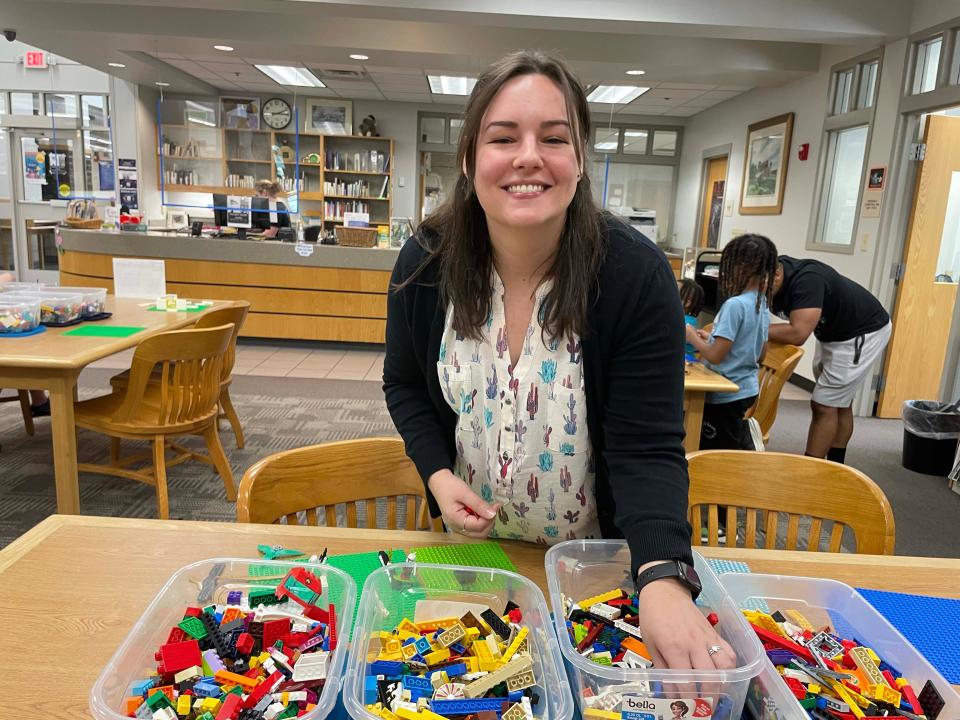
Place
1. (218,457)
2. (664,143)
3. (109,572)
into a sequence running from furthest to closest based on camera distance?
(664,143), (218,457), (109,572)

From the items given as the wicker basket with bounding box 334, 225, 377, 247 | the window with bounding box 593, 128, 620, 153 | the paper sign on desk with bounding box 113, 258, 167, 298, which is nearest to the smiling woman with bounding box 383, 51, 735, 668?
the paper sign on desk with bounding box 113, 258, 167, 298

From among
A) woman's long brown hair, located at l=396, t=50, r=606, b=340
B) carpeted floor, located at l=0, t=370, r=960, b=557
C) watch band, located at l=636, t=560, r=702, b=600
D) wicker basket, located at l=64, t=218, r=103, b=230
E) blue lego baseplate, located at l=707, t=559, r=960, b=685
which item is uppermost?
woman's long brown hair, located at l=396, t=50, r=606, b=340

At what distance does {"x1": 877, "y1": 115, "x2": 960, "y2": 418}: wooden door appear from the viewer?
4.44 metres

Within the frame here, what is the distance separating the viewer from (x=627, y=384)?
40.9 inches

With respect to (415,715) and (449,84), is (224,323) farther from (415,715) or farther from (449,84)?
(449,84)

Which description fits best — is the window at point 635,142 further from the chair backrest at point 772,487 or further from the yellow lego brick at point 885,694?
the yellow lego brick at point 885,694

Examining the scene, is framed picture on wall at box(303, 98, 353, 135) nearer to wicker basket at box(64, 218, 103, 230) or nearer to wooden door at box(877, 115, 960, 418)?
wicker basket at box(64, 218, 103, 230)

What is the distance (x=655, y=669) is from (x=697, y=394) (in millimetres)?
2038

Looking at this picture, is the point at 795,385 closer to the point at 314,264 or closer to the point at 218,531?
the point at 314,264

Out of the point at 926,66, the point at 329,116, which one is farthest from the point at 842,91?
the point at 329,116

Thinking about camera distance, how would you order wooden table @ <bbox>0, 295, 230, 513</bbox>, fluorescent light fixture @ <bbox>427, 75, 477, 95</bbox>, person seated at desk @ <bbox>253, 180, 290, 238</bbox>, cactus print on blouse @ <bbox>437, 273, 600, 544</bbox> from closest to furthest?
1. cactus print on blouse @ <bbox>437, 273, 600, 544</bbox>
2. wooden table @ <bbox>0, 295, 230, 513</bbox>
3. person seated at desk @ <bbox>253, 180, 290, 238</bbox>
4. fluorescent light fixture @ <bbox>427, 75, 477, 95</bbox>

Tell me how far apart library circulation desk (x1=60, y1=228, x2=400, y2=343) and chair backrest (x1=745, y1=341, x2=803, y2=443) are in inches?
137

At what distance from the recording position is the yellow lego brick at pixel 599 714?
0.69 meters

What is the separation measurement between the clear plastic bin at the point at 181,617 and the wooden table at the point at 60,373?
5.49ft
